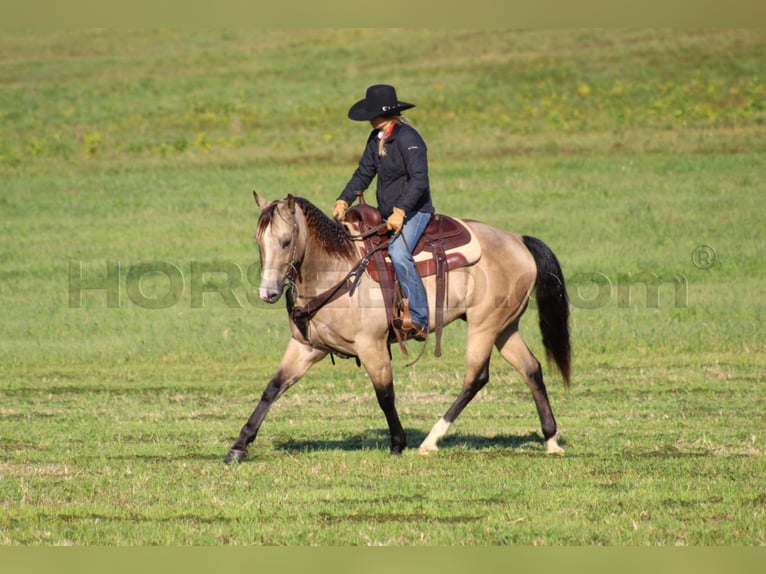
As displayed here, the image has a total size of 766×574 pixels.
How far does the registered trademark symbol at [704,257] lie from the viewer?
22.7 metres

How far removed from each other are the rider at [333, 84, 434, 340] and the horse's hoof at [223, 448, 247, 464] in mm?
1767

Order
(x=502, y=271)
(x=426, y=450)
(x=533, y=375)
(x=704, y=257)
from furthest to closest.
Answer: (x=704, y=257), (x=533, y=375), (x=502, y=271), (x=426, y=450)

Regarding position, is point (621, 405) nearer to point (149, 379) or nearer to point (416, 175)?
point (416, 175)

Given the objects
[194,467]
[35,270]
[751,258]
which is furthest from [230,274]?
[194,467]

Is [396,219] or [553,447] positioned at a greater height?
[396,219]

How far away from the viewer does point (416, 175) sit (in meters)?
10.2

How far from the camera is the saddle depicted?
10492 mm

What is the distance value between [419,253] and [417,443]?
207cm

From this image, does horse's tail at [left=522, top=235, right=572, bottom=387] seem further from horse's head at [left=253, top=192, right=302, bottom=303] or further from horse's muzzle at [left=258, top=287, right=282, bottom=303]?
horse's muzzle at [left=258, top=287, right=282, bottom=303]

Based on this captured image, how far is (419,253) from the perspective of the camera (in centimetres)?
1063

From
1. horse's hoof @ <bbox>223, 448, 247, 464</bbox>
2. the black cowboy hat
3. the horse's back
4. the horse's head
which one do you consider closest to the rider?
the black cowboy hat

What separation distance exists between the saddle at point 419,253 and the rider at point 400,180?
0.30 feet

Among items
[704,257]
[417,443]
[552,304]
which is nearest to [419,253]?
[552,304]

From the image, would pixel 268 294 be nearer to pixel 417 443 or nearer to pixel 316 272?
pixel 316 272
